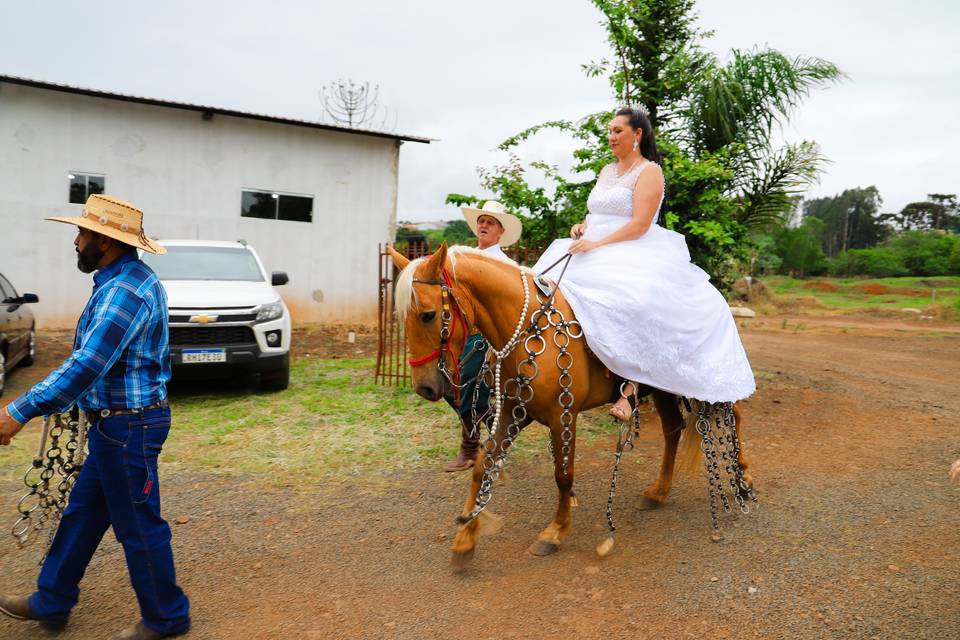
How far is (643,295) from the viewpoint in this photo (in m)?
3.61

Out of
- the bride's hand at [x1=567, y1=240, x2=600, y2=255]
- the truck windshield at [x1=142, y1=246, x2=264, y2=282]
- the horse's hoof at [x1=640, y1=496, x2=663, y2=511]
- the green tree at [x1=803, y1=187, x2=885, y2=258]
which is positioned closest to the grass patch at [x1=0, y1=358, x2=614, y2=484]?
the horse's hoof at [x1=640, y1=496, x2=663, y2=511]

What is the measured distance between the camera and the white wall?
38.0 feet

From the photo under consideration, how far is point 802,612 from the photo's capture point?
9.95 ft

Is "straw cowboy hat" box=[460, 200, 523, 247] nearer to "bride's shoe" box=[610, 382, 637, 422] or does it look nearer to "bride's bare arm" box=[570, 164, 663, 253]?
"bride's bare arm" box=[570, 164, 663, 253]

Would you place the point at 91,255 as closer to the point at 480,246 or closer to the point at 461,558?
the point at 461,558

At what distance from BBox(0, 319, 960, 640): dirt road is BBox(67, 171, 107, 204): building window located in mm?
9117

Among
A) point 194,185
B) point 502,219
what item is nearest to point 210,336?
point 502,219

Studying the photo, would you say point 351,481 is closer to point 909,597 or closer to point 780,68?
point 909,597

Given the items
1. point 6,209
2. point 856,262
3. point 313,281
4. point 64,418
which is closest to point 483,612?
point 64,418

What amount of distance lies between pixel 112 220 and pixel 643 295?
273cm

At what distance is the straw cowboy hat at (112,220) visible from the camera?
260 cm

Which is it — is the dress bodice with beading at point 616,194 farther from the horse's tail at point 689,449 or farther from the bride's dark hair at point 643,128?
the horse's tail at point 689,449

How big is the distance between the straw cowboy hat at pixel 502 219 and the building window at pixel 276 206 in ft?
30.7

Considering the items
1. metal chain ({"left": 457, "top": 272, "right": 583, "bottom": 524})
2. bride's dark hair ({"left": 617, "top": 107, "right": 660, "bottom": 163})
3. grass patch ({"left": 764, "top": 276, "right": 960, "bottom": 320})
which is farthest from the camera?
grass patch ({"left": 764, "top": 276, "right": 960, "bottom": 320})
